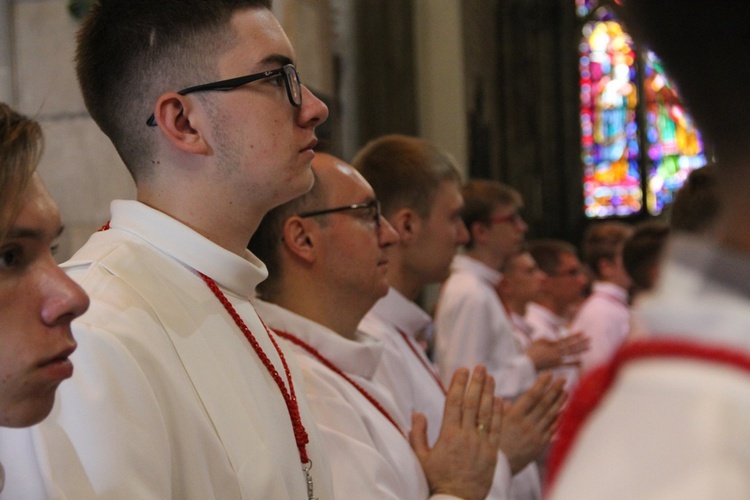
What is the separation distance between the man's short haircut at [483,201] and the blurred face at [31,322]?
460cm

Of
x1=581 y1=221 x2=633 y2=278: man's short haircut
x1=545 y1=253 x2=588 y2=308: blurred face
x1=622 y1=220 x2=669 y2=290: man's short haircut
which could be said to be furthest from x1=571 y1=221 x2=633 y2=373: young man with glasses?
x1=622 y1=220 x2=669 y2=290: man's short haircut

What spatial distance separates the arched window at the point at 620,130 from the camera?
15539mm

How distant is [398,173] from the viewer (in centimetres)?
379

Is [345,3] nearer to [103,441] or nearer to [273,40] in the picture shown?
[273,40]

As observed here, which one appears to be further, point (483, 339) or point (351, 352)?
point (483, 339)

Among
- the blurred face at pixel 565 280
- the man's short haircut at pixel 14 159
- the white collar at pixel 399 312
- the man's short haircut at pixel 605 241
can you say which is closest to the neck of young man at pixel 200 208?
the man's short haircut at pixel 14 159

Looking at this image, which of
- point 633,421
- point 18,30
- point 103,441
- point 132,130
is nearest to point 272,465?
point 103,441

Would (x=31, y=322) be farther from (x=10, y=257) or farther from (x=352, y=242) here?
(x=352, y=242)

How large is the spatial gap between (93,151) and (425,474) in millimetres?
3689

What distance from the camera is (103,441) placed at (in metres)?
1.59

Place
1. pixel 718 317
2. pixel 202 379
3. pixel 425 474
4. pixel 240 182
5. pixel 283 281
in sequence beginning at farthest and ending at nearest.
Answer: pixel 283 281 < pixel 425 474 < pixel 240 182 < pixel 202 379 < pixel 718 317

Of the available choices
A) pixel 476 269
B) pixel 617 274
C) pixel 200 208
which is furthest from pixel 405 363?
pixel 617 274

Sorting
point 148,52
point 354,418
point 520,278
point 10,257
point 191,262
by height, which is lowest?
point 520,278

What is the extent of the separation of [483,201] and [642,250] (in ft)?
3.41
